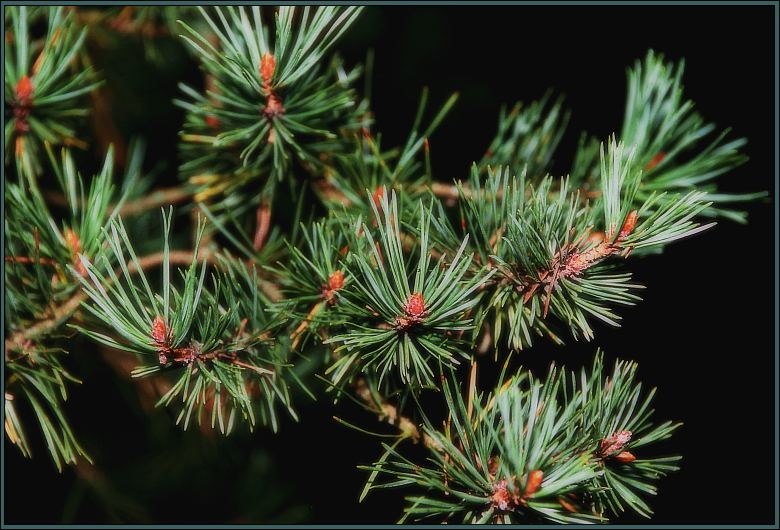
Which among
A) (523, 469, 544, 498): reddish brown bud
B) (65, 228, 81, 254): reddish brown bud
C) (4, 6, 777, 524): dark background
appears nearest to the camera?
(523, 469, 544, 498): reddish brown bud

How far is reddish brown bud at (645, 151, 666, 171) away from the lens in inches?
15.9

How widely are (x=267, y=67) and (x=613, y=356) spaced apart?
449mm

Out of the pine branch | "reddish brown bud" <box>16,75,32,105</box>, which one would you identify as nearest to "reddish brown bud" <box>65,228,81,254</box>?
Answer: "reddish brown bud" <box>16,75,32,105</box>

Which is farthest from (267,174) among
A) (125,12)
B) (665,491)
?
(665,491)

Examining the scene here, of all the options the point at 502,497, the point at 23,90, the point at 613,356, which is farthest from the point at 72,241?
the point at 613,356

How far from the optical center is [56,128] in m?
0.42

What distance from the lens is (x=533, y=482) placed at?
0.27 meters

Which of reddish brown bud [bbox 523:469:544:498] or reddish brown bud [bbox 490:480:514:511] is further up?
reddish brown bud [bbox 523:469:544:498]

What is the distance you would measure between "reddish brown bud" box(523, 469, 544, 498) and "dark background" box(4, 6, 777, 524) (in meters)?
0.28

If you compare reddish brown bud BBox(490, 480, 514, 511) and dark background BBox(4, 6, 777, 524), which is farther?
dark background BBox(4, 6, 777, 524)

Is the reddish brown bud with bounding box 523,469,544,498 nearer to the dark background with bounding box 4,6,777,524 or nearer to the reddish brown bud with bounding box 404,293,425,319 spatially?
the reddish brown bud with bounding box 404,293,425,319

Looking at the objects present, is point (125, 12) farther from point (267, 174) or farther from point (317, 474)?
point (317, 474)

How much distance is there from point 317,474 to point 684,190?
0.41 m

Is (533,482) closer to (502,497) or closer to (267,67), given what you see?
(502,497)
